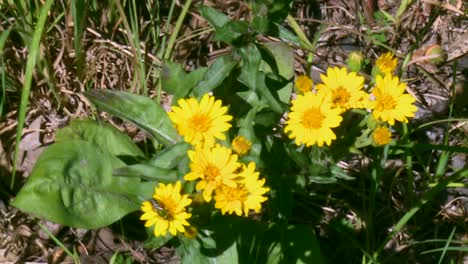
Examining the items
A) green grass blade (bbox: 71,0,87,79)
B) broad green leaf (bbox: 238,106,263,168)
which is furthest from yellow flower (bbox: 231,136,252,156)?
green grass blade (bbox: 71,0,87,79)

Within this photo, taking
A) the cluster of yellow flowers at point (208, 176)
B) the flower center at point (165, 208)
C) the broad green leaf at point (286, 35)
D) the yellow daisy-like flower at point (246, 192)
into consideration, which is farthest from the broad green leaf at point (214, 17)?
the flower center at point (165, 208)

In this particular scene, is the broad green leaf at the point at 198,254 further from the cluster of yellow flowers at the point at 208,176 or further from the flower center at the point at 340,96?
the flower center at the point at 340,96

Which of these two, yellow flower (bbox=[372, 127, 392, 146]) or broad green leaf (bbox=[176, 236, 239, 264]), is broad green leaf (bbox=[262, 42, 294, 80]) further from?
broad green leaf (bbox=[176, 236, 239, 264])

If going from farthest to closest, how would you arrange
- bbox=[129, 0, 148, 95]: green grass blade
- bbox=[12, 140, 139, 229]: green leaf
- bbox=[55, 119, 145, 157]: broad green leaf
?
1. bbox=[129, 0, 148, 95]: green grass blade
2. bbox=[55, 119, 145, 157]: broad green leaf
3. bbox=[12, 140, 139, 229]: green leaf

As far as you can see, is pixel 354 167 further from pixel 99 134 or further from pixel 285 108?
pixel 99 134

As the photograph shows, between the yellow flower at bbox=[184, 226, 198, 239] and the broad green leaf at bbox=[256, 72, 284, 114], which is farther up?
the broad green leaf at bbox=[256, 72, 284, 114]

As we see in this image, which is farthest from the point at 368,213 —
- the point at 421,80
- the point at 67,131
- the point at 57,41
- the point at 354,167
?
the point at 57,41

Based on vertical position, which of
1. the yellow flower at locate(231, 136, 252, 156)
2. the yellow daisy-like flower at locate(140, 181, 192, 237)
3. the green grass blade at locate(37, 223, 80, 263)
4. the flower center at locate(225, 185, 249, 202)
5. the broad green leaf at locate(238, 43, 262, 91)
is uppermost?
the broad green leaf at locate(238, 43, 262, 91)
